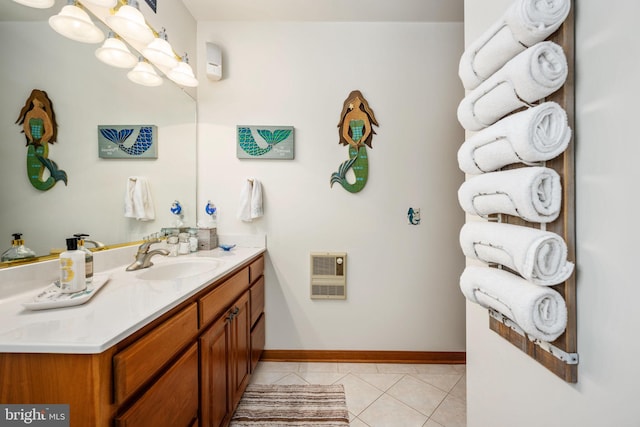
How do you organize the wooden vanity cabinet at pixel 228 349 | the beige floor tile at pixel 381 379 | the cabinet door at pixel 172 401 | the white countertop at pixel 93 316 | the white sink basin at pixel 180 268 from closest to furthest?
1. the white countertop at pixel 93 316
2. the cabinet door at pixel 172 401
3. the wooden vanity cabinet at pixel 228 349
4. the white sink basin at pixel 180 268
5. the beige floor tile at pixel 381 379

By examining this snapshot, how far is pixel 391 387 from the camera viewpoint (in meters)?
1.69

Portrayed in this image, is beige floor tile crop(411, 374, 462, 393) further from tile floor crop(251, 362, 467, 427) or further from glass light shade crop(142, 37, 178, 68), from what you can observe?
glass light shade crop(142, 37, 178, 68)

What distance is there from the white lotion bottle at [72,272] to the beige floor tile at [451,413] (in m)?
1.90

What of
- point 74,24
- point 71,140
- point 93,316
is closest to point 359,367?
point 93,316

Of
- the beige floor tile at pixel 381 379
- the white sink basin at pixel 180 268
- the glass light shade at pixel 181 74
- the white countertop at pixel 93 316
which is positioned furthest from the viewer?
the beige floor tile at pixel 381 379

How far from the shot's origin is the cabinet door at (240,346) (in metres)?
1.34

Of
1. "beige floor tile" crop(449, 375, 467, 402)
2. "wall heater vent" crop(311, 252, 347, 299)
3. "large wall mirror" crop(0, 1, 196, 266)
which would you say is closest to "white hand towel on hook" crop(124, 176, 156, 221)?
"large wall mirror" crop(0, 1, 196, 266)

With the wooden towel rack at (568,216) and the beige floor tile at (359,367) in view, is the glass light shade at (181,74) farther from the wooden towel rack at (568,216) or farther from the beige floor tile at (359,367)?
the beige floor tile at (359,367)

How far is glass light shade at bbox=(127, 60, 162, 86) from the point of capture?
4.60 ft

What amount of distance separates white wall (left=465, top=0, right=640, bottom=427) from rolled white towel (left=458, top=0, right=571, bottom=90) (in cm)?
5

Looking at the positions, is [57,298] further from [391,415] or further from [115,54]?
[391,415]

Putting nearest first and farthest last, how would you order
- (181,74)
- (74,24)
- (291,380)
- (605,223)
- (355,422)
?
1. (605,223)
2. (74,24)
3. (355,422)
4. (181,74)
5. (291,380)

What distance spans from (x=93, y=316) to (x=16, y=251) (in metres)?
0.52

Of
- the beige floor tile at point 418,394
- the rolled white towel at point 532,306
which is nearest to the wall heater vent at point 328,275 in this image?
the beige floor tile at point 418,394
